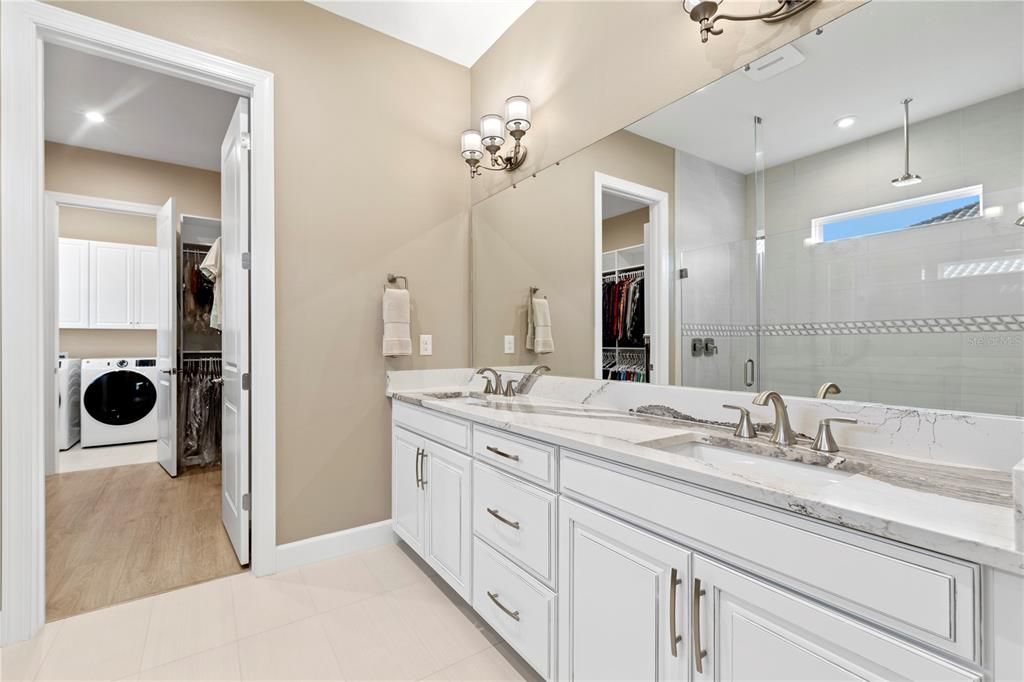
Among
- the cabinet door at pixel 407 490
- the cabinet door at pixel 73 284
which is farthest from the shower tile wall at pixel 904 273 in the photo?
the cabinet door at pixel 73 284

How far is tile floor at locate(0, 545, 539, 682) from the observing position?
157cm

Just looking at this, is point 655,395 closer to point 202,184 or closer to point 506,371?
point 506,371

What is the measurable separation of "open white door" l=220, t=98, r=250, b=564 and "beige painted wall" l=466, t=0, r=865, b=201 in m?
1.25

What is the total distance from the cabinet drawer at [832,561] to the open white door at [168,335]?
13.2 ft

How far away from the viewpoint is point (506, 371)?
2541mm

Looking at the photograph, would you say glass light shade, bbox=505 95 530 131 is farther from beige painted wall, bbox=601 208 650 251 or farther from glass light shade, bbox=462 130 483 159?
beige painted wall, bbox=601 208 650 251

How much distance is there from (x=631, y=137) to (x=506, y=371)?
51.3 inches

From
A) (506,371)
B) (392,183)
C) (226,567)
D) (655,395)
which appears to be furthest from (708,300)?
(226,567)

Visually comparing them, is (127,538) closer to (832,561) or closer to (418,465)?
(418,465)

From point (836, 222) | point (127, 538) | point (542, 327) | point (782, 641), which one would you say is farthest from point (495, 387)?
point (127, 538)

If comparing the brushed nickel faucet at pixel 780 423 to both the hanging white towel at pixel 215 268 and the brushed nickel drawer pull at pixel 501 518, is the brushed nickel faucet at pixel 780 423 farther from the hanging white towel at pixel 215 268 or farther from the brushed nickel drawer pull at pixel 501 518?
the hanging white towel at pixel 215 268

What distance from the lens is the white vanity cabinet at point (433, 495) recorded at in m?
1.79

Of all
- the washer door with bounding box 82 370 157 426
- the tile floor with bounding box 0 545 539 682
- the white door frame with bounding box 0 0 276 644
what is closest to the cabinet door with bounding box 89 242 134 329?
the washer door with bounding box 82 370 157 426

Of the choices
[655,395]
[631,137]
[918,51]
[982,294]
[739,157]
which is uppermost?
[631,137]
